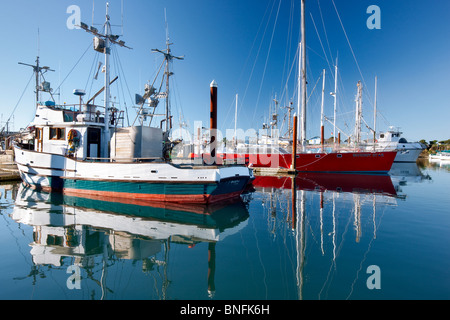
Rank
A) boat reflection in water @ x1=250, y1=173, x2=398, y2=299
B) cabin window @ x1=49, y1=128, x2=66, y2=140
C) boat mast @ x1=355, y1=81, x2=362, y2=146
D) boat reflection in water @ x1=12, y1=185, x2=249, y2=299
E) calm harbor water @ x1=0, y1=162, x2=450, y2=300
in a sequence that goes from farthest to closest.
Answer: boat mast @ x1=355, y1=81, x2=362, y2=146 < cabin window @ x1=49, y1=128, x2=66, y2=140 < boat reflection in water @ x1=12, y1=185, x2=249, y2=299 < boat reflection in water @ x1=250, y1=173, x2=398, y2=299 < calm harbor water @ x1=0, y1=162, x2=450, y2=300

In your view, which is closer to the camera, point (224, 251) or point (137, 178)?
point (224, 251)

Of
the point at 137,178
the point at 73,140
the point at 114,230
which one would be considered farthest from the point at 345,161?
the point at 73,140

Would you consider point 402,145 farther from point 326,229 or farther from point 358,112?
point 326,229

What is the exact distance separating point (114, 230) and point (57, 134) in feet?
36.4

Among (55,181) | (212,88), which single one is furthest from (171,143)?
(55,181)

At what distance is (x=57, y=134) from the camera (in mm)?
16453

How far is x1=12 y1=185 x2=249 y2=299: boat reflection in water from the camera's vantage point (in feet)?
21.7

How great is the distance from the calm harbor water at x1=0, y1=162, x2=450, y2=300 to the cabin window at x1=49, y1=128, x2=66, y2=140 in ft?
17.1

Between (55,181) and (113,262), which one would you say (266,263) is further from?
(55,181)

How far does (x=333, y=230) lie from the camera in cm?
898

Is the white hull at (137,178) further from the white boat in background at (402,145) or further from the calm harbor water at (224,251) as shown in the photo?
the white boat in background at (402,145)

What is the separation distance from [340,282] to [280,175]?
75.1ft

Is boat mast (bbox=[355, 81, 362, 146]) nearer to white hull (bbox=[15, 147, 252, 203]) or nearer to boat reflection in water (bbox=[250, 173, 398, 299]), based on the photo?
boat reflection in water (bbox=[250, 173, 398, 299])

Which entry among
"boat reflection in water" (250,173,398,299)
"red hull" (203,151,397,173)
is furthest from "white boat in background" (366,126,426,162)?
"boat reflection in water" (250,173,398,299)
